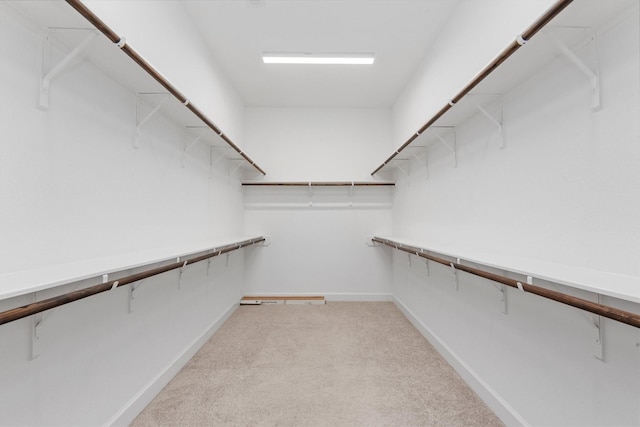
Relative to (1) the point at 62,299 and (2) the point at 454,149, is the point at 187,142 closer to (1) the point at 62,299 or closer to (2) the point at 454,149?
(1) the point at 62,299

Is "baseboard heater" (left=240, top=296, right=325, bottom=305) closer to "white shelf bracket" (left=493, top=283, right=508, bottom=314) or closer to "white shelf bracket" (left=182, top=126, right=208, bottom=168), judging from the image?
"white shelf bracket" (left=182, top=126, right=208, bottom=168)

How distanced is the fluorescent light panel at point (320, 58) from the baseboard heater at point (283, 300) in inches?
118

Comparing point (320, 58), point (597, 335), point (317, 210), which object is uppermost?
point (320, 58)

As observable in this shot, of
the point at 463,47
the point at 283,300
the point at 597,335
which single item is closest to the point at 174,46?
the point at 463,47

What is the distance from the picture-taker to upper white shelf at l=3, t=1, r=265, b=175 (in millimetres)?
933

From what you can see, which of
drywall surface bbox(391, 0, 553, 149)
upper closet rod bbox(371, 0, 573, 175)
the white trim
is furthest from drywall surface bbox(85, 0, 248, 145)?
the white trim

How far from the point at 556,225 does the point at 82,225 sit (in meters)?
2.21

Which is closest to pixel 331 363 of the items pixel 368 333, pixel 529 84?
pixel 368 333

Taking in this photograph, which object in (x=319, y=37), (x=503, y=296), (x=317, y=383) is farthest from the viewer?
(x=319, y=37)

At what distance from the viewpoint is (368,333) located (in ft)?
8.98

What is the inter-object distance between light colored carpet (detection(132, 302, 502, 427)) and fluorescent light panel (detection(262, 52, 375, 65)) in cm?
288

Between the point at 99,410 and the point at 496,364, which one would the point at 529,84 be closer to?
the point at 496,364

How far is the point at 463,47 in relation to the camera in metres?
1.98

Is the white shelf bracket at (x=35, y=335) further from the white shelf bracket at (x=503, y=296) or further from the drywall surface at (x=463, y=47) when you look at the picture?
the drywall surface at (x=463, y=47)
